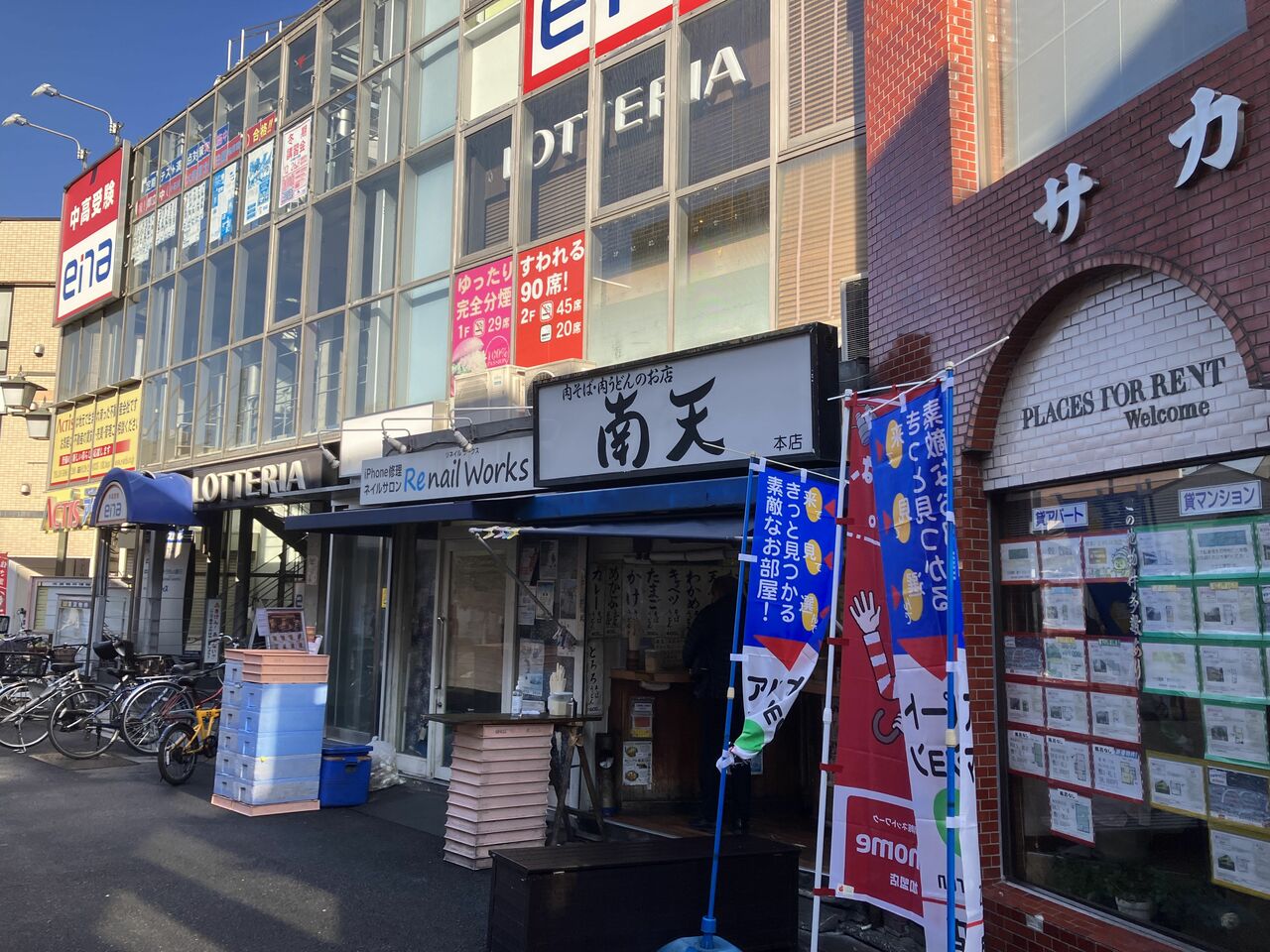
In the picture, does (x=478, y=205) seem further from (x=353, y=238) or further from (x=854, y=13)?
(x=854, y=13)

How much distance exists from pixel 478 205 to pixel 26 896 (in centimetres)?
832

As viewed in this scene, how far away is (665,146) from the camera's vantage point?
32.6ft

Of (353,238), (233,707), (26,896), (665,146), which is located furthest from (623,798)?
(353,238)

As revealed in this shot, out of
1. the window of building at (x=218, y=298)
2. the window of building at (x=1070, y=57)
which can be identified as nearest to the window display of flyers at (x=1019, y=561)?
the window of building at (x=1070, y=57)

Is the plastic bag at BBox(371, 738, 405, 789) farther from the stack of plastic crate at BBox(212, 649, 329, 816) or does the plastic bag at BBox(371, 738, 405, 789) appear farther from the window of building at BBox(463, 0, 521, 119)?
the window of building at BBox(463, 0, 521, 119)

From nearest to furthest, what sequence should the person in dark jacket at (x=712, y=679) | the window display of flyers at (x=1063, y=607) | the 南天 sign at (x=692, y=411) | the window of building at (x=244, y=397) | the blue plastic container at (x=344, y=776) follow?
the window display of flyers at (x=1063, y=607) → the 南天 sign at (x=692, y=411) → the person in dark jacket at (x=712, y=679) → the blue plastic container at (x=344, y=776) → the window of building at (x=244, y=397)

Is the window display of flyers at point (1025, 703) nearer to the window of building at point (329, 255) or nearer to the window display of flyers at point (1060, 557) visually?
the window display of flyers at point (1060, 557)

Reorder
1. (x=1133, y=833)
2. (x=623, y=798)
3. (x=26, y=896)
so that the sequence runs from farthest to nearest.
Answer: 1. (x=623, y=798)
2. (x=26, y=896)
3. (x=1133, y=833)

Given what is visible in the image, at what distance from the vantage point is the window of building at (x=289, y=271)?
15281 millimetres

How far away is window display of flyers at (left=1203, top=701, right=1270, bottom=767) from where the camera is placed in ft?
15.6

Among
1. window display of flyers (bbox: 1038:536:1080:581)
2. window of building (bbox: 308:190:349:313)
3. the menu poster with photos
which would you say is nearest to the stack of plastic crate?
window of building (bbox: 308:190:349:313)

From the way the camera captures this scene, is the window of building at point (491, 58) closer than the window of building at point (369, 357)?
Yes

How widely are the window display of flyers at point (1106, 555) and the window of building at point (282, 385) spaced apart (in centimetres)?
1173

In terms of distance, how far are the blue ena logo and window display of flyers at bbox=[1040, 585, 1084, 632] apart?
19.3m
